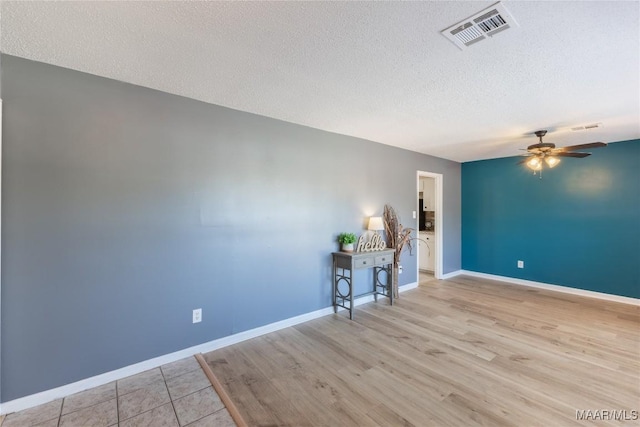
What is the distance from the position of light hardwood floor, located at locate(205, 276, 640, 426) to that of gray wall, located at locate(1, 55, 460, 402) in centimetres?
60

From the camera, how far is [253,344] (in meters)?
2.86

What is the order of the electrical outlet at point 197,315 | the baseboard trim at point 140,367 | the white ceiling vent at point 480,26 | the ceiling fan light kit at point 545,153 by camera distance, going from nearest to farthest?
the white ceiling vent at point 480,26
the baseboard trim at point 140,367
the electrical outlet at point 197,315
the ceiling fan light kit at point 545,153

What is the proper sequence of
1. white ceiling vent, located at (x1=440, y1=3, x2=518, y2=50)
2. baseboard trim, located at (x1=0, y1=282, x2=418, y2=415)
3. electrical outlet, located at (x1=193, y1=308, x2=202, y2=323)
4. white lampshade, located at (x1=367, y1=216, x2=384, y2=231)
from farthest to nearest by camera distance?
1. white lampshade, located at (x1=367, y1=216, x2=384, y2=231)
2. electrical outlet, located at (x1=193, y1=308, x2=202, y2=323)
3. baseboard trim, located at (x1=0, y1=282, x2=418, y2=415)
4. white ceiling vent, located at (x1=440, y1=3, x2=518, y2=50)

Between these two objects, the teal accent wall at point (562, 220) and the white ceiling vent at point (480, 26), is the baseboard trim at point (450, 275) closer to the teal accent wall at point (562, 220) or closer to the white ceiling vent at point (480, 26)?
the teal accent wall at point (562, 220)

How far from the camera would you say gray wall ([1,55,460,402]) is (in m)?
1.97

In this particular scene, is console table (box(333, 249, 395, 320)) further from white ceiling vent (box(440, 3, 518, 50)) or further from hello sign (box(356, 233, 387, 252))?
white ceiling vent (box(440, 3, 518, 50))

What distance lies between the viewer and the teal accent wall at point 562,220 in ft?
13.5

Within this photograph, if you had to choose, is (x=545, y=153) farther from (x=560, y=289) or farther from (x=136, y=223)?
(x=136, y=223)

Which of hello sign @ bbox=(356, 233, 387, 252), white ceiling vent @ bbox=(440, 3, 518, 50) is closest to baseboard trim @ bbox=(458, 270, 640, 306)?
hello sign @ bbox=(356, 233, 387, 252)

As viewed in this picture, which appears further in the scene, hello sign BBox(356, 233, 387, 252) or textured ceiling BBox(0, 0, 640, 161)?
hello sign BBox(356, 233, 387, 252)

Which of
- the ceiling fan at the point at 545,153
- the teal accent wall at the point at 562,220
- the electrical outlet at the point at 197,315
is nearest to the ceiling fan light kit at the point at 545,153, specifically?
the ceiling fan at the point at 545,153

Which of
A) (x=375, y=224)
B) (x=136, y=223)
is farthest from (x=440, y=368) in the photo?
(x=136, y=223)

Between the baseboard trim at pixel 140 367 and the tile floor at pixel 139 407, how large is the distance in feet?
0.14

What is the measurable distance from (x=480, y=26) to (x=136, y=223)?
113 inches
